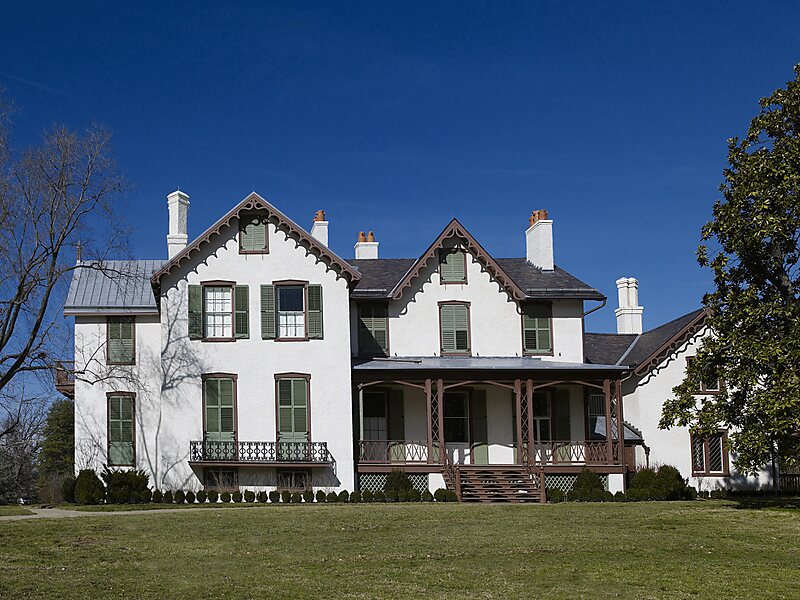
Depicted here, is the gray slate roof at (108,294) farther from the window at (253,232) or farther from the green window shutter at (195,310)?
the window at (253,232)

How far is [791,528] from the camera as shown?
77.9ft

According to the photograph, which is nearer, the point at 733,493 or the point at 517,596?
the point at 517,596

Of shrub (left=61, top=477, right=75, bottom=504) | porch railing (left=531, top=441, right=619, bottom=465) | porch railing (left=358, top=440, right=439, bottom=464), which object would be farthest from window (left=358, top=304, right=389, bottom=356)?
shrub (left=61, top=477, right=75, bottom=504)

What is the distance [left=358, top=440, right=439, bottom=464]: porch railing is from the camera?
3581 centimetres

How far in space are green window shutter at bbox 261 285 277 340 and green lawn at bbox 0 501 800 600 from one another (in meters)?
9.01

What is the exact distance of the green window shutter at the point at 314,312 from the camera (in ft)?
117

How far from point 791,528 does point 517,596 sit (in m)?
10.8

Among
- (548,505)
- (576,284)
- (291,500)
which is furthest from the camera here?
(576,284)

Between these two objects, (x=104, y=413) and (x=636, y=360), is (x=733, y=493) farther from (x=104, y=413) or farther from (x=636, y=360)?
(x=104, y=413)

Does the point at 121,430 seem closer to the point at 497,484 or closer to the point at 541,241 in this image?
the point at 497,484

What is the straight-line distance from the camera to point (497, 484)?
111ft

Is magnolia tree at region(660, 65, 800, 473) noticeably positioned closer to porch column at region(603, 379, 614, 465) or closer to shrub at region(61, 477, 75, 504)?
porch column at region(603, 379, 614, 465)

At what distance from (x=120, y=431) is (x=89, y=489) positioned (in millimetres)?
3174

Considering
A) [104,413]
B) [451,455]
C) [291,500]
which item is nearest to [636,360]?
[451,455]
